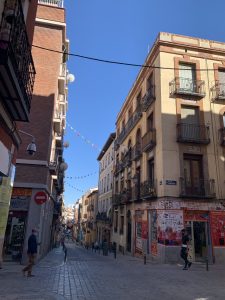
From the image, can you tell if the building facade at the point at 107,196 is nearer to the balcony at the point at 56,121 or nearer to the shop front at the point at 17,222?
the balcony at the point at 56,121

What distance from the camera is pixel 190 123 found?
19.2 m

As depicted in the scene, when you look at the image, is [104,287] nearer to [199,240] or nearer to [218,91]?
[199,240]

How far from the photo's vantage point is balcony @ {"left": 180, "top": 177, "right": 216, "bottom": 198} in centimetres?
1734

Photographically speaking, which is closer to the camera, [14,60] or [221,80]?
[14,60]

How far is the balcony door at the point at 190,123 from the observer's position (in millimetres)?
18500

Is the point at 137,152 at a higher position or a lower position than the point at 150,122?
lower

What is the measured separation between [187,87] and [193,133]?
347 centimetres

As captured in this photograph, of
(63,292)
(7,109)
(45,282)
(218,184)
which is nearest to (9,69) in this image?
(7,109)

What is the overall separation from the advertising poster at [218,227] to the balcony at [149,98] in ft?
29.1

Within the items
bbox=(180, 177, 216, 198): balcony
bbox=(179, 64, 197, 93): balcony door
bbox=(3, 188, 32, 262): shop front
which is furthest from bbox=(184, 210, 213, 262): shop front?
bbox=(3, 188, 32, 262): shop front

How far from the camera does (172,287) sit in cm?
893

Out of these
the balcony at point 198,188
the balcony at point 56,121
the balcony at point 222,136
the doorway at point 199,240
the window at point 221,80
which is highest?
the window at point 221,80

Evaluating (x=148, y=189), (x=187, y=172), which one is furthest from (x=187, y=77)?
(x=148, y=189)

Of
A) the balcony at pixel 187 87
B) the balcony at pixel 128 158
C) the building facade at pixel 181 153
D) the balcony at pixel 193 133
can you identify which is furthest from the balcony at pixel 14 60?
the balcony at pixel 128 158
